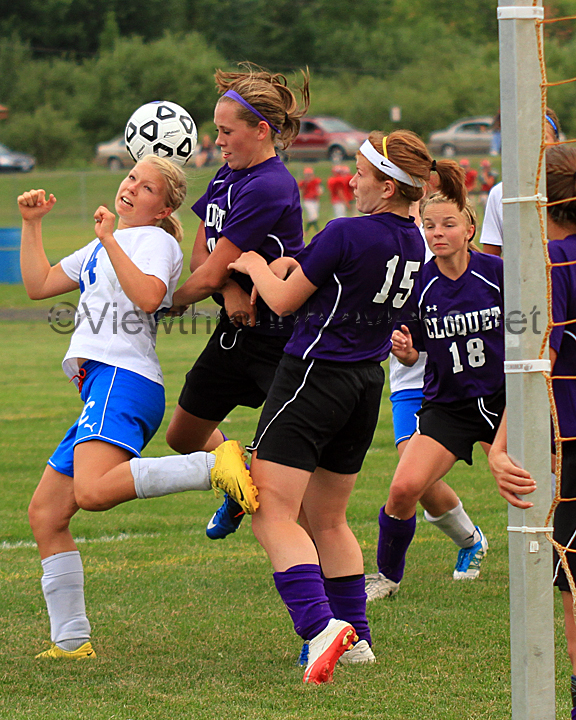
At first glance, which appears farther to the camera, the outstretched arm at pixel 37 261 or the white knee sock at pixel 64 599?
the outstretched arm at pixel 37 261

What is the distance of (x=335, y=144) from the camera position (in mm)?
41344

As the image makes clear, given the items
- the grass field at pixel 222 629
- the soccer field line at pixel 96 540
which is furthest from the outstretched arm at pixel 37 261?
the soccer field line at pixel 96 540

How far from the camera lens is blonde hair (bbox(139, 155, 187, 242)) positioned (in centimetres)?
399

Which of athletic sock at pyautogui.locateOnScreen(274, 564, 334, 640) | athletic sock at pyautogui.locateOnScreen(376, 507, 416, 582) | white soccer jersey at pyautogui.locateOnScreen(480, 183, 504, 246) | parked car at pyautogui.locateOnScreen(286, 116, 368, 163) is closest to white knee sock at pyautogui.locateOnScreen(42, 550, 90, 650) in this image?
athletic sock at pyautogui.locateOnScreen(274, 564, 334, 640)

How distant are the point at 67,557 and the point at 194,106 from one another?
4732 cm

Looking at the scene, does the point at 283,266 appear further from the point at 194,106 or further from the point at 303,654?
the point at 194,106

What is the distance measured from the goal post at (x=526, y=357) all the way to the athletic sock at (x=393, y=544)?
202 cm

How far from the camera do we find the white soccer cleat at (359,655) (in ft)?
12.2

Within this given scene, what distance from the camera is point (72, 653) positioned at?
3.81 metres

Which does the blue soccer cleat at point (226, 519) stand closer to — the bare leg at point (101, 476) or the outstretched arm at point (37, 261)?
the bare leg at point (101, 476)

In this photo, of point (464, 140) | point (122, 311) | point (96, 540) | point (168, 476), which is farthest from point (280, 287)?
point (464, 140)

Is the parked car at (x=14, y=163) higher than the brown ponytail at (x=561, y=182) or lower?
lower

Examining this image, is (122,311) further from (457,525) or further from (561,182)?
(457,525)

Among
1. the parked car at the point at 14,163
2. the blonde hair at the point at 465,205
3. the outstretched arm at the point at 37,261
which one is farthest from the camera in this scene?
the parked car at the point at 14,163
